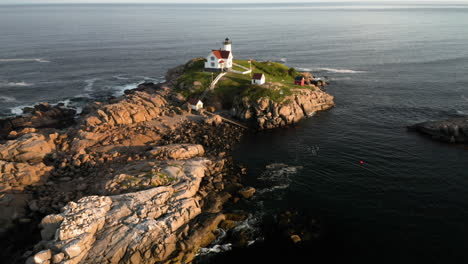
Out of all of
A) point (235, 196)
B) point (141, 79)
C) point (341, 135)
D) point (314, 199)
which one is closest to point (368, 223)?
point (314, 199)

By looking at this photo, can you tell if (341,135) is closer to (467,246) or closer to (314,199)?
(314,199)

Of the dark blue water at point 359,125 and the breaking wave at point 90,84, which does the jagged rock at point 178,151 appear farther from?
the breaking wave at point 90,84

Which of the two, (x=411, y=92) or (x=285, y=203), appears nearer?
(x=285, y=203)

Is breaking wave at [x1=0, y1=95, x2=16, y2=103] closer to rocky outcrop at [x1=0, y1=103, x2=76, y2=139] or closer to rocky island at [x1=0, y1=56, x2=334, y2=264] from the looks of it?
rocky outcrop at [x1=0, y1=103, x2=76, y2=139]

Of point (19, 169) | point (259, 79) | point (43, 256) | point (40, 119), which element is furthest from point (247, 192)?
point (40, 119)

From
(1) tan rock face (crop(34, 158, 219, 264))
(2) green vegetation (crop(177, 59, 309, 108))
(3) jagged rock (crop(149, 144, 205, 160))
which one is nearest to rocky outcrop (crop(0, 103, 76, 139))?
(2) green vegetation (crop(177, 59, 309, 108))
